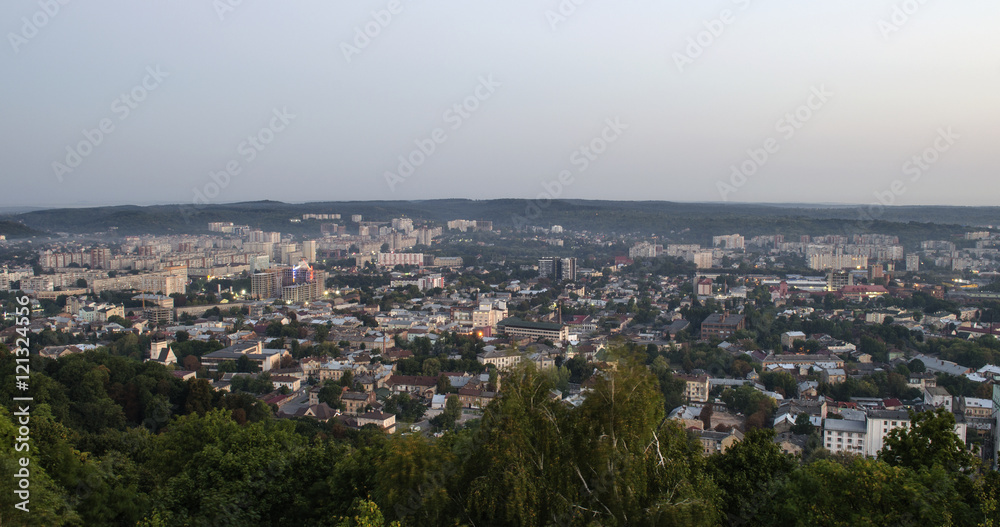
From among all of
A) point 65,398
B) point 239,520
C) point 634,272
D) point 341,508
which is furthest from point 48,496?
point 634,272

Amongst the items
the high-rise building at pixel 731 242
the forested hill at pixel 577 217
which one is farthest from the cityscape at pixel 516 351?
the forested hill at pixel 577 217

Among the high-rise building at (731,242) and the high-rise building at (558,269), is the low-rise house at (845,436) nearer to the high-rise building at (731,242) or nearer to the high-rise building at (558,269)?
the high-rise building at (558,269)

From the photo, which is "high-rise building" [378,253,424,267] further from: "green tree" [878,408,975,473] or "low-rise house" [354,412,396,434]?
"green tree" [878,408,975,473]

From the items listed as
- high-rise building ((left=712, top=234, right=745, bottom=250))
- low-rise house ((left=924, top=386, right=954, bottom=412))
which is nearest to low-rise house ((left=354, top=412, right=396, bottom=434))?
low-rise house ((left=924, top=386, right=954, bottom=412))

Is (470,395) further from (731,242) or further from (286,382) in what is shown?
(731,242)

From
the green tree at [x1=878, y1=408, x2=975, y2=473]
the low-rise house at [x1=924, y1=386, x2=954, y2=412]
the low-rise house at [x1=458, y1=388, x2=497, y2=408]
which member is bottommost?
the low-rise house at [x1=458, y1=388, x2=497, y2=408]

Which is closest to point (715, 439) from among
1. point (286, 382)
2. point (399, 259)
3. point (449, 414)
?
point (449, 414)

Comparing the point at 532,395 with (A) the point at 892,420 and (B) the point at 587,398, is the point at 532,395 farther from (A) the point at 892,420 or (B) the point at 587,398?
(A) the point at 892,420
